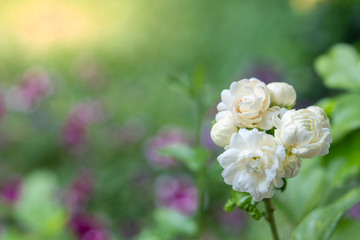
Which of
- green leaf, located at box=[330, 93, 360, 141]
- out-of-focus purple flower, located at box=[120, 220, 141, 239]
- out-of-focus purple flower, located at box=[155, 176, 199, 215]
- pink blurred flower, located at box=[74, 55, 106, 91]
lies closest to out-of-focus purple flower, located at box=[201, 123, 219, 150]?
out-of-focus purple flower, located at box=[155, 176, 199, 215]

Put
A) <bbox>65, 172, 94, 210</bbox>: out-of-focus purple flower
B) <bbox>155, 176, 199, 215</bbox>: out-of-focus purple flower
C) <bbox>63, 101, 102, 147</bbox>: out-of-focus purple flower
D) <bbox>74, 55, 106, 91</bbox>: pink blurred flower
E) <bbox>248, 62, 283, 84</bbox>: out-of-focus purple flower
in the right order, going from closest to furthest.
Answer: <bbox>155, 176, 199, 215</bbox>: out-of-focus purple flower, <bbox>65, 172, 94, 210</bbox>: out-of-focus purple flower, <bbox>63, 101, 102, 147</bbox>: out-of-focus purple flower, <bbox>248, 62, 283, 84</bbox>: out-of-focus purple flower, <bbox>74, 55, 106, 91</bbox>: pink blurred flower

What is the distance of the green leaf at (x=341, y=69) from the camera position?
30.5 inches

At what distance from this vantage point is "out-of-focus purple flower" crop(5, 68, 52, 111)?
6.48ft

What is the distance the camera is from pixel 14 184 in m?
1.73

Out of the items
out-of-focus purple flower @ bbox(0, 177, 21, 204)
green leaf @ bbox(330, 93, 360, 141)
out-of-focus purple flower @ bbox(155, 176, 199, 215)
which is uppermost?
green leaf @ bbox(330, 93, 360, 141)

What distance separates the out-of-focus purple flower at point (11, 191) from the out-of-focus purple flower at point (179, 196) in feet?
1.68

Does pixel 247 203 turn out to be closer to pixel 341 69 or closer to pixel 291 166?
pixel 291 166

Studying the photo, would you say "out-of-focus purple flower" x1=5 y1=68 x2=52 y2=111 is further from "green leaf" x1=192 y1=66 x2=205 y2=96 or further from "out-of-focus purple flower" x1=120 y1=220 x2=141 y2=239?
"green leaf" x1=192 y1=66 x2=205 y2=96

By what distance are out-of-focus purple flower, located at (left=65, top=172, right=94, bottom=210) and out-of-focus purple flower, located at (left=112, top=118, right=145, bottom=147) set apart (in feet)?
1.00

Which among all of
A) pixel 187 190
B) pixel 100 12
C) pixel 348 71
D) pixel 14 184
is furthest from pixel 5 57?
pixel 348 71

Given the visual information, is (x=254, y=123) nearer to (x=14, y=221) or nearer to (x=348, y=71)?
(x=348, y=71)

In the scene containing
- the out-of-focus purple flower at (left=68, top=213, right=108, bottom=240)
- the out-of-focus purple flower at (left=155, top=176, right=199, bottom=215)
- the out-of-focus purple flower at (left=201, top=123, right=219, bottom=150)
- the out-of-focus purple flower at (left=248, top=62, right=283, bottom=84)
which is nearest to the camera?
the out-of-focus purple flower at (left=68, top=213, right=108, bottom=240)

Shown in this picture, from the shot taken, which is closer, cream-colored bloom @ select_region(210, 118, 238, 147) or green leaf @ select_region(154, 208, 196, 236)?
cream-colored bloom @ select_region(210, 118, 238, 147)

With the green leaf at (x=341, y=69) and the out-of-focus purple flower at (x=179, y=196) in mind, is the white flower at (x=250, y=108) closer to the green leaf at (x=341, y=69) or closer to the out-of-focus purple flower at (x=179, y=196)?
the green leaf at (x=341, y=69)
